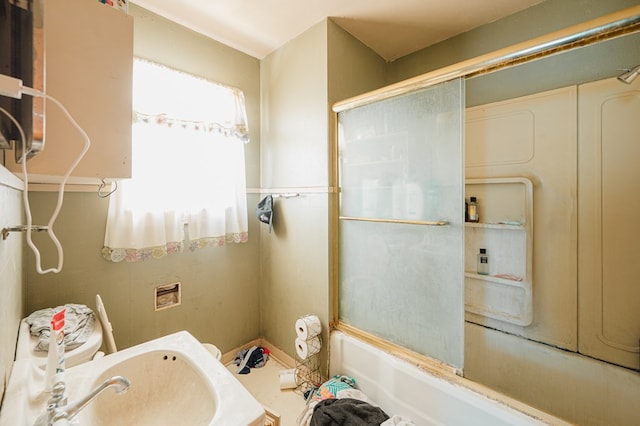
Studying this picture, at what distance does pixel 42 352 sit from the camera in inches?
43.1

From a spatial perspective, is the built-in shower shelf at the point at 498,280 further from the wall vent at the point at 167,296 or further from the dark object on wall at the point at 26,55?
the dark object on wall at the point at 26,55

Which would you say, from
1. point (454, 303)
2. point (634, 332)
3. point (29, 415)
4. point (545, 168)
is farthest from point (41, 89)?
point (634, 332)

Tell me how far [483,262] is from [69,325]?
2.44 metres

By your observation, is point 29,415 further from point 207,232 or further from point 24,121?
point 207,232

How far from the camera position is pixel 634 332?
4.62 feet

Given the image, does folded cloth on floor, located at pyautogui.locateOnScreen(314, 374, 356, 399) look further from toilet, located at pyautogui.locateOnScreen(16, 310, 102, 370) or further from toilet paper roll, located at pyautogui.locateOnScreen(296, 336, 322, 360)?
toilet, located at pyautogui.locateOnScreen(16, 310, 102, 370)

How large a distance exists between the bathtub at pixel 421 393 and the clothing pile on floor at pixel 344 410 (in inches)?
3.7

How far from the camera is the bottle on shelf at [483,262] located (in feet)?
6.21

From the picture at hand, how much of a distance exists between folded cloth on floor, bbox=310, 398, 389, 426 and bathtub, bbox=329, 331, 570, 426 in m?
0.14

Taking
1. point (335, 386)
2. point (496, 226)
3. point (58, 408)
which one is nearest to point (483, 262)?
point (496, 226)

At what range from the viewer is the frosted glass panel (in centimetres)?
139

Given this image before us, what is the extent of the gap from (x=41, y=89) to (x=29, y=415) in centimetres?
83

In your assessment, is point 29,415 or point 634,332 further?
point 634,332

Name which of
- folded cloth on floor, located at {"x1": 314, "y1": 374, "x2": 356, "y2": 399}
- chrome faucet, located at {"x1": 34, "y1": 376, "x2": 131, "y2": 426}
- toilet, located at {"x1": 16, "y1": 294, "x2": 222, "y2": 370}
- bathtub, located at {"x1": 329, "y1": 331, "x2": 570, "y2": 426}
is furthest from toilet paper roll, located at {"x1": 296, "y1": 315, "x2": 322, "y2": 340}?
chrome faucet, located at {"x1": 34, "y1": 376, "x2": 131, "y2": 426}
